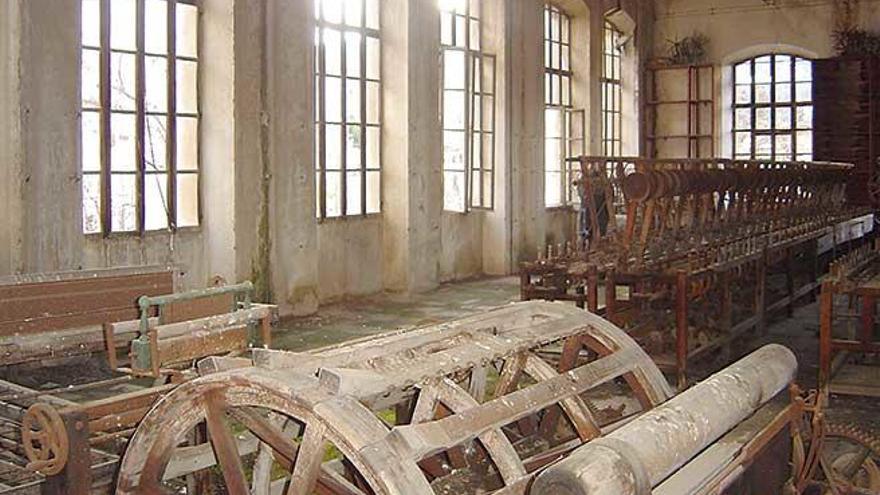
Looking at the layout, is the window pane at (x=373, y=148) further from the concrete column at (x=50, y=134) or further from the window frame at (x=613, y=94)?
the window frame at (x=613, y=94)

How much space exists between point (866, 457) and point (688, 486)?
198 centimetres

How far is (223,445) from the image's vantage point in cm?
264

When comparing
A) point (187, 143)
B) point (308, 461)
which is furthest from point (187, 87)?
point (308, 461)

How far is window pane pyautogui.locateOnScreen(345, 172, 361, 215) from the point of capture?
35.6 feet

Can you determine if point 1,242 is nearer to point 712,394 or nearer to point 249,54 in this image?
point 249,54

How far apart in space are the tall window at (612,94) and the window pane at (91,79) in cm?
1006

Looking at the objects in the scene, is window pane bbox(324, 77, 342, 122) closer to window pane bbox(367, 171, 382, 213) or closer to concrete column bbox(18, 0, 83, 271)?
window pane bbox(367, 171, 382, 213)

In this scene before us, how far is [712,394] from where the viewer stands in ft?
9.46

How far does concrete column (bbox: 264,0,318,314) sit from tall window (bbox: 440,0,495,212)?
10.3 ft

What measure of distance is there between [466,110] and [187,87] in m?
4.71

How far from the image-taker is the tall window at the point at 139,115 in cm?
802

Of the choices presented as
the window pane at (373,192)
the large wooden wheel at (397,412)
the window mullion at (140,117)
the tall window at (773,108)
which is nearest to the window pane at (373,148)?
the window pane at (373,192)

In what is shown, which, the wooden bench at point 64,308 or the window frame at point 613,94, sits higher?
the window frame at point 613,94

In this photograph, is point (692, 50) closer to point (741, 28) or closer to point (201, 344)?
point (741, 28)
